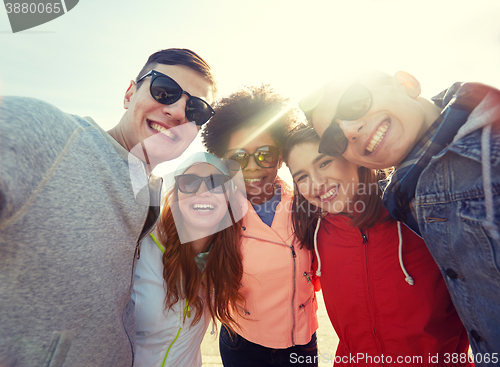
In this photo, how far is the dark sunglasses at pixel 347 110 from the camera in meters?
1.41

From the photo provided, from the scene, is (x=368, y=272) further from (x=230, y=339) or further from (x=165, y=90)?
(x=165, y=90)

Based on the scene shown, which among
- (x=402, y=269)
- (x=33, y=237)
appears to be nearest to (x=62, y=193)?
(x=33, y=237)

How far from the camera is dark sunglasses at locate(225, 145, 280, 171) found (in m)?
2.48

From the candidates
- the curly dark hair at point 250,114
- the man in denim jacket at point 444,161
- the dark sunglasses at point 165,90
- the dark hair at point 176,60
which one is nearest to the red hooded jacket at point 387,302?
the man in denim jacket at point 444,161

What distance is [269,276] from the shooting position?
6.84ft

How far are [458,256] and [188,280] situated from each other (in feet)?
6.66

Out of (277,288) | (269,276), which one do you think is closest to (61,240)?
(269,276)

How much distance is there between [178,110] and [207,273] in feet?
5.39

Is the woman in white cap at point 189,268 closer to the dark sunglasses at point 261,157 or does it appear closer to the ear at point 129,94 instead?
the dark sunglasses at point 261,157

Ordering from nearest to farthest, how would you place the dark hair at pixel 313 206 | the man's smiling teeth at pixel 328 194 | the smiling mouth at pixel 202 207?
the dark hair at pixel 313 206 → the man's smiling teeth at pixel 328 194 → the smiling mouth at pixel 202 207

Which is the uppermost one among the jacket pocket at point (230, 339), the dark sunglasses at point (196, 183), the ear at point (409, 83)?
the ear at point (409, 83)

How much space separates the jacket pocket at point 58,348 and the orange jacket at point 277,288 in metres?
1.43

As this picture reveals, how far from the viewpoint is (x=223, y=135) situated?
300cm

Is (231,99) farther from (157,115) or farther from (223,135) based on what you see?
(157,115)
